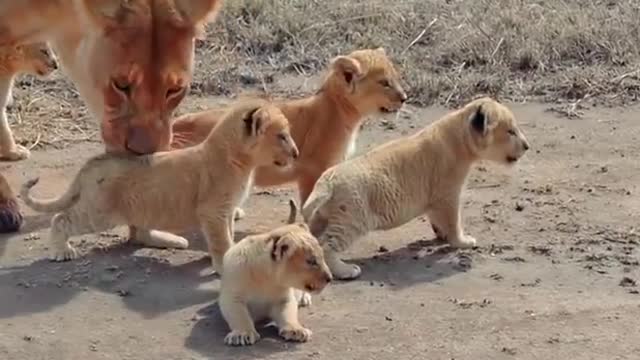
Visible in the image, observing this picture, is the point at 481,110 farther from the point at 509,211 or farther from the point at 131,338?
the point at 131,338

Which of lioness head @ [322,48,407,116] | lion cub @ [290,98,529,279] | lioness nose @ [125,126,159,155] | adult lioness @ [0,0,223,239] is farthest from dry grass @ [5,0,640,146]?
lion cub @ [290,98,529,279]

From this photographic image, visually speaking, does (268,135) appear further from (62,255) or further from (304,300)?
(62,255)

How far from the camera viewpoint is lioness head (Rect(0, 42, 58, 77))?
284 inches

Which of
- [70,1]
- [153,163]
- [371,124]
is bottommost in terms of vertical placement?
[371,124]

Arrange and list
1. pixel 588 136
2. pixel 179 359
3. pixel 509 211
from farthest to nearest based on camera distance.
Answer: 1. pixel 588 136
2. pixel 509 211
3. pixel 179 359

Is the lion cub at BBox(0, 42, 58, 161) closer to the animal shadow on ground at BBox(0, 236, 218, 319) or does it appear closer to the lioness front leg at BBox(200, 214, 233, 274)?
the animal shadow on ground at BBox(0, 236, 218, 319)

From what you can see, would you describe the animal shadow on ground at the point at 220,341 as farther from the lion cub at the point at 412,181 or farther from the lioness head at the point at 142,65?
the lioness head at the point at 142,65

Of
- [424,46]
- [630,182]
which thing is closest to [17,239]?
[630,182]

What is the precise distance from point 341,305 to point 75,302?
943 millimetres

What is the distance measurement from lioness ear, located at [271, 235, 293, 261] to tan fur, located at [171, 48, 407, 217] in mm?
1279

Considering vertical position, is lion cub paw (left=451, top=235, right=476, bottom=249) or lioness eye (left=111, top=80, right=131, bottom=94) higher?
lioness eye (left=111, top=80, right=131, bottom=94)

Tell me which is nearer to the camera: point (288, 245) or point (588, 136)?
point (288, 245)

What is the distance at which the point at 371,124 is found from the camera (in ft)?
25.8

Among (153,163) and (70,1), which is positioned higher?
(70,1)
